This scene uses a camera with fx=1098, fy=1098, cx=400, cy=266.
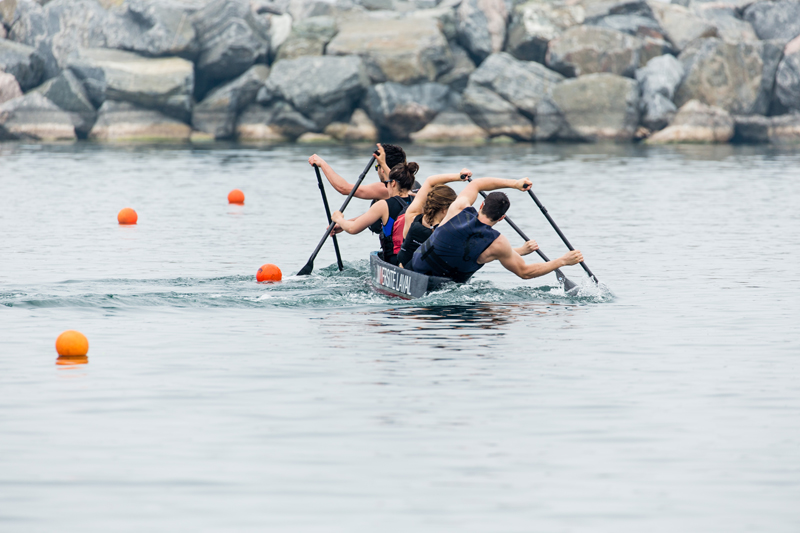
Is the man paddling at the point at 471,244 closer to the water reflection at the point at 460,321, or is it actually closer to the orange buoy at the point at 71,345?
the water reflection at the point at 460,321

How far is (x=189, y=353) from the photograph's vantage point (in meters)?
10.5

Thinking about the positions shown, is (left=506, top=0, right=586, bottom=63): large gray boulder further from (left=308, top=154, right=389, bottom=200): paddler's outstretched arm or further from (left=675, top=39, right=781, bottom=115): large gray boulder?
(left=308, top=154, right=389, bottom=200): paddler's outstretched arm

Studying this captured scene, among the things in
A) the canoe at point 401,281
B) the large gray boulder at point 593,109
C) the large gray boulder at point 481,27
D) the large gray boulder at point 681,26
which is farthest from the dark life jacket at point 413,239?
the large gray boulder at point 681,26

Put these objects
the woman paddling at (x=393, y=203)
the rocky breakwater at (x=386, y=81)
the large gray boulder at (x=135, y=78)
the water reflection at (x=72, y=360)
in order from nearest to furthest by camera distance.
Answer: the water reflection at (x=72, y=360) < the woman paddling at (x=393, y=203) < the large gray boulder at (x=135, y=78) < the rocky breakwater at (x=386, y=81)

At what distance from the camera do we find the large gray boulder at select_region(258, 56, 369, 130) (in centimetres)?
5331

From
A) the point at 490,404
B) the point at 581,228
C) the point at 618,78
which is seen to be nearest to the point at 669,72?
the point at 618,78

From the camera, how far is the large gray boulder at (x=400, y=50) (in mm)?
54438

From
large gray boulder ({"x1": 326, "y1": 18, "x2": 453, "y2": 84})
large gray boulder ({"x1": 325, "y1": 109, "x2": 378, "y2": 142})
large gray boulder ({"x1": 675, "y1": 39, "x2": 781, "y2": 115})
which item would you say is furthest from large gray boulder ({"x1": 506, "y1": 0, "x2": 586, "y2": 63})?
large gray boulder ({"x1": 325, "y1": 109, "x2": 378, "y2": 142})

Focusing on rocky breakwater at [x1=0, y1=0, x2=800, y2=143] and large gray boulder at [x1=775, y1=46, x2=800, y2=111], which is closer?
rocky breakwater at [x1=0, y1=0, x2=800, y2=143]

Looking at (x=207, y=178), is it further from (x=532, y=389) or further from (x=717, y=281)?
(x=532, y=389)

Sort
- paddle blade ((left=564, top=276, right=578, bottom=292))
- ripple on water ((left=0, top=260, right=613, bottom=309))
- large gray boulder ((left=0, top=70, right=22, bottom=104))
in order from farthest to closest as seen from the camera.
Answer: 1. large gray boulder ((left=0, top=70, right=22, bottom=104))
2. paddle blade ((left=564, top=276, right=578, bottom=292))
3. ripple on water ((left=0, top=260, right=613, bottom=309))

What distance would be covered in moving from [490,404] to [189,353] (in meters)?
3.31

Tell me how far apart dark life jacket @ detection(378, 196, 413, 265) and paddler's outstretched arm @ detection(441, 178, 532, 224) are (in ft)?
4.11

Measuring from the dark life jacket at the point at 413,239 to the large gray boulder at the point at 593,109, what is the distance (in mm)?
41443
